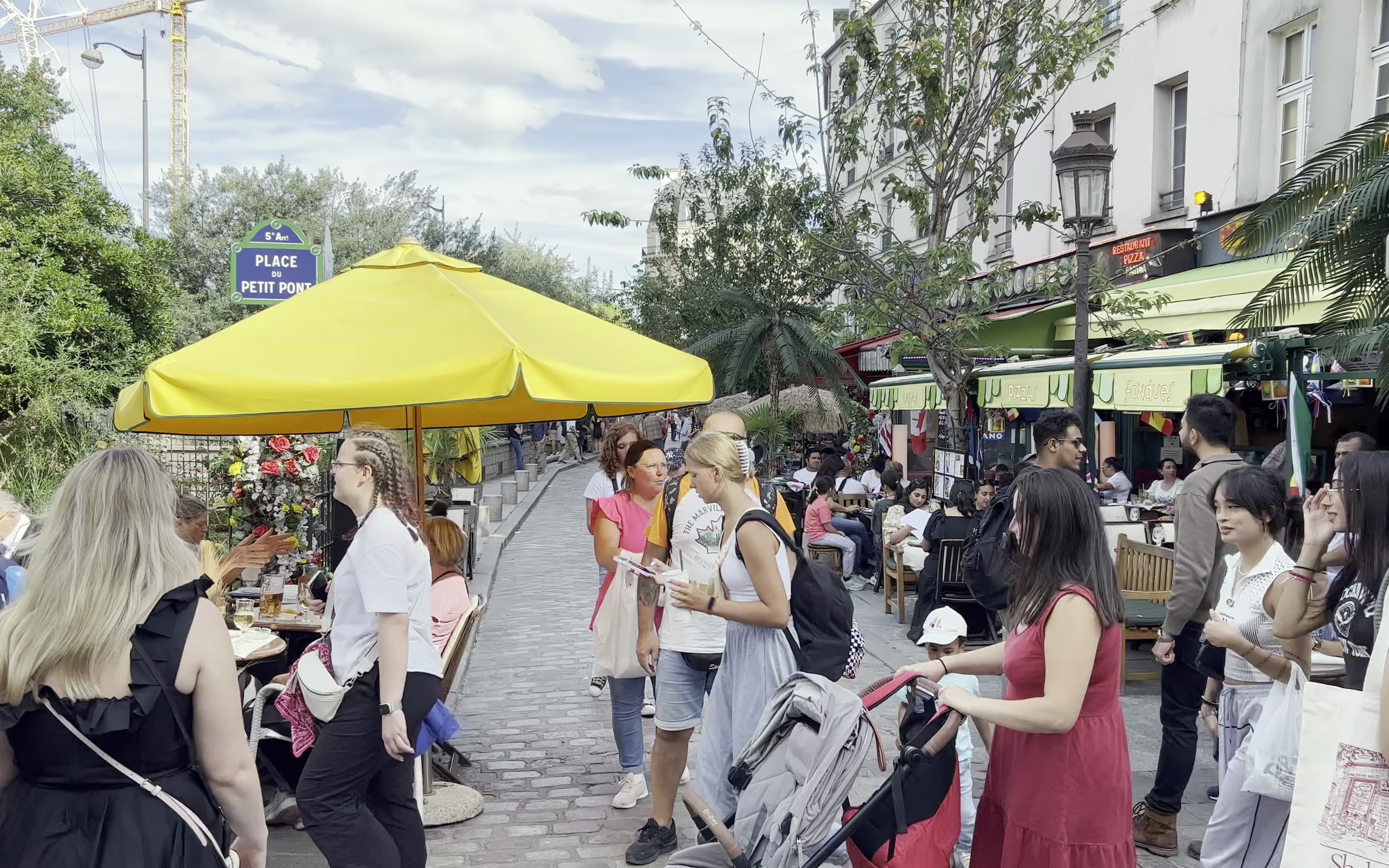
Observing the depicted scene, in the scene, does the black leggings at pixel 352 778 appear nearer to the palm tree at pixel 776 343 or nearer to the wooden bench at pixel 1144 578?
the wooden bench at pixel 1144 578

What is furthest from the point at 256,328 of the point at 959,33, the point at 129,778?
the point at 959,33

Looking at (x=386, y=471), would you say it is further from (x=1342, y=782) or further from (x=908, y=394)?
(x=908, y=394)

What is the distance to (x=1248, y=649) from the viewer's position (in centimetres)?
353

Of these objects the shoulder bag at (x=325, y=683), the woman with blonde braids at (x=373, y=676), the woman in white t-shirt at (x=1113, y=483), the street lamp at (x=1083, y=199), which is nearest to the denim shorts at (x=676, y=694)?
the woman with blonde braids at (x=373, y=676)

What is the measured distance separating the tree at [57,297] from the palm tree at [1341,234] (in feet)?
A: 37.5

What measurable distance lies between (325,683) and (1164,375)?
650 centimetres

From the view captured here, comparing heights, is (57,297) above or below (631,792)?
above

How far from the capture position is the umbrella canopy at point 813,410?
79.1 feet

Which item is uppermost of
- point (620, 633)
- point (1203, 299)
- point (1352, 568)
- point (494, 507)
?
point (1203, 299)

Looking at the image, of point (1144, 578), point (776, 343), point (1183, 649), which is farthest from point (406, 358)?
point (776, 343)

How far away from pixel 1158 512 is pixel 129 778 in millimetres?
10596

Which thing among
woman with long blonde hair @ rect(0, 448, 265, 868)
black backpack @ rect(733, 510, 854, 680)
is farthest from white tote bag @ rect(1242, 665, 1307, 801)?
woman with long blonde hair @ rect(0, 448, 265, 868)

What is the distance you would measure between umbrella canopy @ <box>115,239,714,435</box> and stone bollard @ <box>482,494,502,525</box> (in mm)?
12294

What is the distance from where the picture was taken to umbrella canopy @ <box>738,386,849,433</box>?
2411cm
